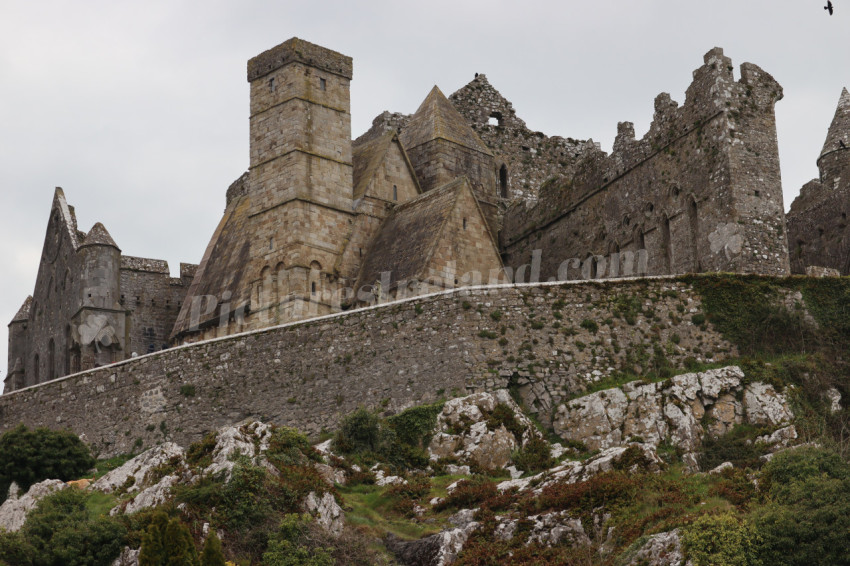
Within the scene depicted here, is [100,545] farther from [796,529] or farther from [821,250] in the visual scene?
[821,250]

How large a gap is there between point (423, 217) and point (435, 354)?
9413mm

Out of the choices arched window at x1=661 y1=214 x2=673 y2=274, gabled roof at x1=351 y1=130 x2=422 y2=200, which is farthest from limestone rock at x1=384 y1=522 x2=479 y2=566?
gabled roof at x1=351 y1=130 x2=422 y2=200

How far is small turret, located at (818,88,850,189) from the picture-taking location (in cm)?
5884

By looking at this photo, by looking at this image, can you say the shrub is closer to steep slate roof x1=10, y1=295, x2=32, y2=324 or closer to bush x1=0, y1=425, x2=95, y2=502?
bush x1=0, y1=425, x2=95, y2=502

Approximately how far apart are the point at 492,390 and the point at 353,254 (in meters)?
11.9

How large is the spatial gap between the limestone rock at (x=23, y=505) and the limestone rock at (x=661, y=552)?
53.4ft

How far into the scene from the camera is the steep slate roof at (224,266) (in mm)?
57188

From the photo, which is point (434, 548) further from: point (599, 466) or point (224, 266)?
point (224, 266)

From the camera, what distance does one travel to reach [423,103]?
63844mm

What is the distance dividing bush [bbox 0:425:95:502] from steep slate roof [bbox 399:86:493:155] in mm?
19745

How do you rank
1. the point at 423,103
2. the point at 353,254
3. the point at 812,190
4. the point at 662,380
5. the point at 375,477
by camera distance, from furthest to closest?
the point at 423,103
the point at 812,190
the point at 353,254
the point at 662,380
the point at 375,477

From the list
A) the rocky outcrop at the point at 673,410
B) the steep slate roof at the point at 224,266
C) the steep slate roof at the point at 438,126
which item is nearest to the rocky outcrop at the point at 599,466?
the rocky outcrop at the point at 673,410

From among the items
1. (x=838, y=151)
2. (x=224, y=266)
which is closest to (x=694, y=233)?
(x=838, y=151)

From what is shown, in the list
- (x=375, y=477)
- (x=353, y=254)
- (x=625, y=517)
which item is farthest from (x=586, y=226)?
(x=625, y=517)
